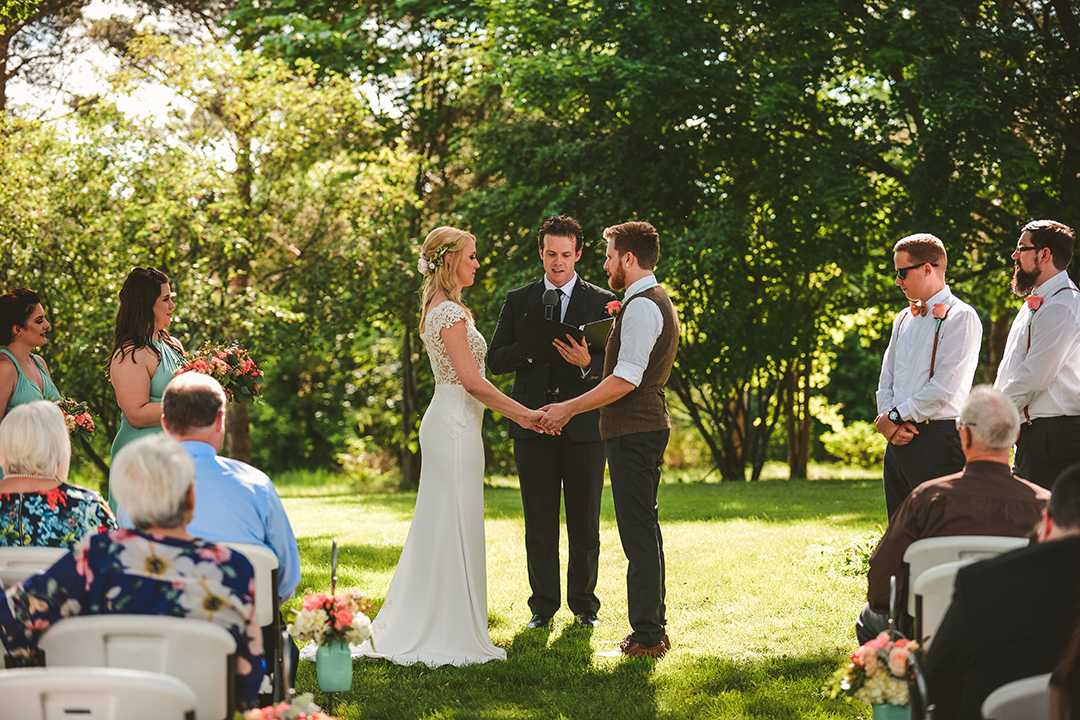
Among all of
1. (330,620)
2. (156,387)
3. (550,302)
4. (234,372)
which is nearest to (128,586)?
(330,620)

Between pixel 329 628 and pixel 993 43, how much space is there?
11.4 meters

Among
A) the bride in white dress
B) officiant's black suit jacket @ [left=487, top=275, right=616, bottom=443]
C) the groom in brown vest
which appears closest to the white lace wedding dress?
the bride in white dress

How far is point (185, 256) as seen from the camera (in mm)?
13516

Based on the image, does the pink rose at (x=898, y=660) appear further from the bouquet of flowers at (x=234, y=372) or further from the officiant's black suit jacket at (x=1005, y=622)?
the bouquet of flowers at (x=234, y=372)

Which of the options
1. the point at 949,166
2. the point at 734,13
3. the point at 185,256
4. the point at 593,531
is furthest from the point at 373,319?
the point at 593,531

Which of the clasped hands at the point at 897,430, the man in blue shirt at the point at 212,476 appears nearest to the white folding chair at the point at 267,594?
the man in blue shirt at the point at 212,476

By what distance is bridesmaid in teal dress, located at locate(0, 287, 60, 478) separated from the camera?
17.8ft

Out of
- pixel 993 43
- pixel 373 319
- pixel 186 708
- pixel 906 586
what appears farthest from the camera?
pixel 373 319

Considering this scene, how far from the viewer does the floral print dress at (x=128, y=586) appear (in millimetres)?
2404

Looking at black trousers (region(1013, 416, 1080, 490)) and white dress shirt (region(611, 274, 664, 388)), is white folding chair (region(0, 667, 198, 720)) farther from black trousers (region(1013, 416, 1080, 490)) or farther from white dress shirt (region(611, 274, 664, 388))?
black trousers (region(1013, 416, 1080, 490))

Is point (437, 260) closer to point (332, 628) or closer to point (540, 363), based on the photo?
point (540, 363)

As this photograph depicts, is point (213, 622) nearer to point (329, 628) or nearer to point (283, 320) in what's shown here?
point (329, 628)

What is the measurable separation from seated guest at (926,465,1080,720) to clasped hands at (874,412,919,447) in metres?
2.41

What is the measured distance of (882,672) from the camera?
113 inches
